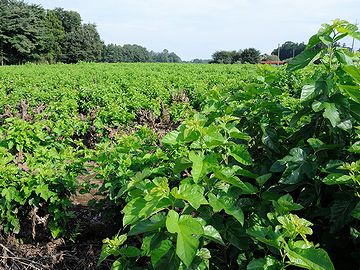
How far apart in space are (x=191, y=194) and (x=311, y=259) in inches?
19.8

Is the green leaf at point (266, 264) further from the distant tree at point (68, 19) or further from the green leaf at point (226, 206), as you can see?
the distant tree at point (68, 19)

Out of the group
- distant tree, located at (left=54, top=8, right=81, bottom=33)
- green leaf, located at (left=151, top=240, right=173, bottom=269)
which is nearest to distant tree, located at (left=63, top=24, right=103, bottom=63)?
distant tree, located at (left=54, top=8, right=81, bottom=33)

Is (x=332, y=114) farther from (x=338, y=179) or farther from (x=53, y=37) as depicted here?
(x=53, y=37)

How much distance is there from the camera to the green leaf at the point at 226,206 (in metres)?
1.62

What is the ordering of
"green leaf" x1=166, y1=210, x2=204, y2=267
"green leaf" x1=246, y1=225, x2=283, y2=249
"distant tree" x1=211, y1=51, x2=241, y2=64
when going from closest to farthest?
"green leaf" x1=166, y1=210, x2=204, y2=267
"green leaf" x1=246, y1=225, x2=283, y2=249
"distant tree" x1=211, y1=51, x2=241, y2=64

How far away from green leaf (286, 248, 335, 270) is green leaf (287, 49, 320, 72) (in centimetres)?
95

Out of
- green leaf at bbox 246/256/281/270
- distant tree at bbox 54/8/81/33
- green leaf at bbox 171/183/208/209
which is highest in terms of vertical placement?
distant tree at bbox 54/8/81/33

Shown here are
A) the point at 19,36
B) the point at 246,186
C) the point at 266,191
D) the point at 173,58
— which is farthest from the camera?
the point at 173,58

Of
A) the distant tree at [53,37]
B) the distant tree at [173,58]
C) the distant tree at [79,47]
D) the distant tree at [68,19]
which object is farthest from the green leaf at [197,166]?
the distant tree at [173,58]

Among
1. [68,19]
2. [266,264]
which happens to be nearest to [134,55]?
[68,19]

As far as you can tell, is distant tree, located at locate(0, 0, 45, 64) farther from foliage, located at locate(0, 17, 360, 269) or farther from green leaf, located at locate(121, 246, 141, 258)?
green leaf, located at locate(121, 246, 141, 258)

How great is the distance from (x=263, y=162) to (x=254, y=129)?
221mm

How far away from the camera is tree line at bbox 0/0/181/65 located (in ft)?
173

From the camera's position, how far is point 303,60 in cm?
202
